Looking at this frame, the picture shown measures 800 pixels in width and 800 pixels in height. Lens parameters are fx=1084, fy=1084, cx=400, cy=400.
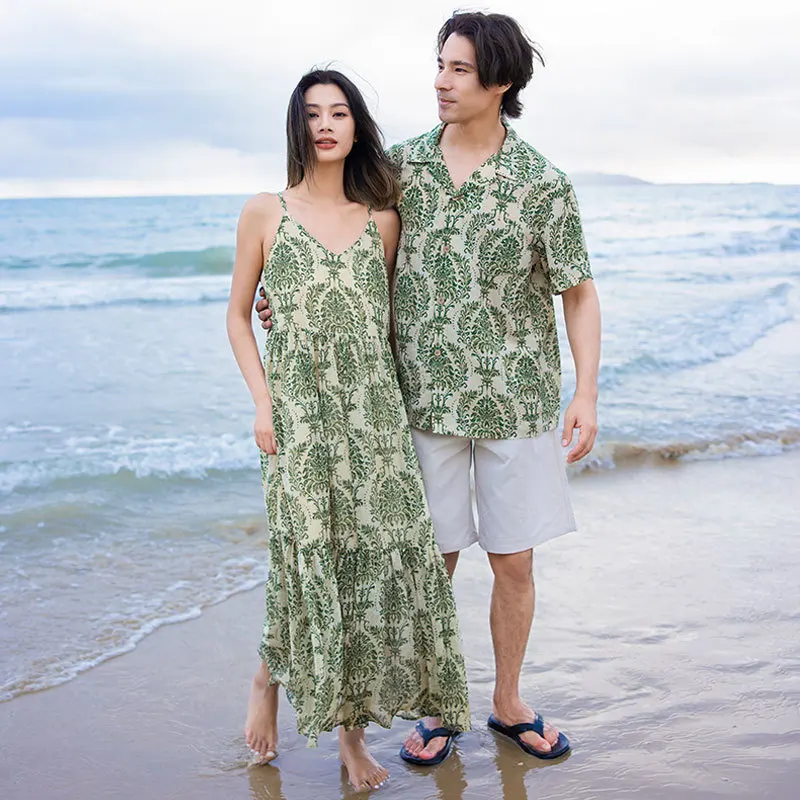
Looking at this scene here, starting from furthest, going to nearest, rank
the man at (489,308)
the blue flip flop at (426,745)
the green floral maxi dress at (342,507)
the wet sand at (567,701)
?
1. the blue flip flop at (426,745)
2. the wet sand at (567,701)
3. the man at (489,308)
4. the green floral maxi dress at (342,507)

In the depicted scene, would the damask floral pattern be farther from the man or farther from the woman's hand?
the woman's hand

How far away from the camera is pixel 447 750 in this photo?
9.83 ft

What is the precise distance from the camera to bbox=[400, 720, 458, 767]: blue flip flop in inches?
116

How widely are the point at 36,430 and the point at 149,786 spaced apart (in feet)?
15.6

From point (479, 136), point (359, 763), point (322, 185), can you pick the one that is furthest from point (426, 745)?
point (479, 136)

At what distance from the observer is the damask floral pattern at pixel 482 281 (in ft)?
9.03

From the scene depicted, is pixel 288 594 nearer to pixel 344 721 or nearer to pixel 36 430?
pixel 344 721

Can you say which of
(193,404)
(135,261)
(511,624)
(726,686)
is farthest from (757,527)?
(135,261)

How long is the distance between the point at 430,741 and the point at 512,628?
1.26 ft

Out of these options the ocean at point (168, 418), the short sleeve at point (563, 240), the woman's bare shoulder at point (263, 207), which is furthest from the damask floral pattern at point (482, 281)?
the ocean at point (168, 418)

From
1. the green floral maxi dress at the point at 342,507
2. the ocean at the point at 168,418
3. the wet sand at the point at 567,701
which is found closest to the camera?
the green floral maxi dress at the point at 342,507

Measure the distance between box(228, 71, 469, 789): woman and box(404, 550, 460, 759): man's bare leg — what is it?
204 mm

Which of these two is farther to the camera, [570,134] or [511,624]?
[570,134]

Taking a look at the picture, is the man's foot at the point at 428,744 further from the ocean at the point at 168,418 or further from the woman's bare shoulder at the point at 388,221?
the woman's bare shoulder at the point at 388,221
